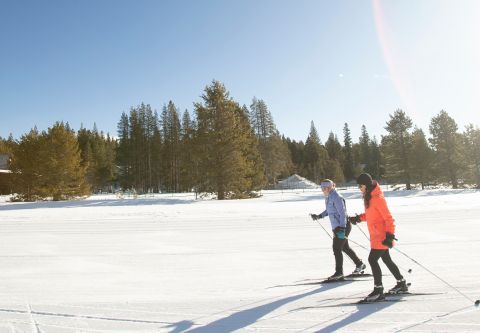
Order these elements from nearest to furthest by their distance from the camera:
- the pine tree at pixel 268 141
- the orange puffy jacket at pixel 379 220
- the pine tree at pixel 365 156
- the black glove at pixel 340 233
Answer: the orange puffy jacket at pixel 379 220 < the black glove at pixel 340 233 < the pine tree at pixel 268 141 < the pine tree at pixel 365 156

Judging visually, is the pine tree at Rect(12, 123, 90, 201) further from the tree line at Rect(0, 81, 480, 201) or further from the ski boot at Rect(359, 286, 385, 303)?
the ski boot at Rect(359, 286, 385, 303)

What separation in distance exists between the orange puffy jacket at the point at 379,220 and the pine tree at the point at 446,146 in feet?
150

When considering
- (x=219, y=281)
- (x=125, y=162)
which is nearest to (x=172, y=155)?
(x=125, y=162)

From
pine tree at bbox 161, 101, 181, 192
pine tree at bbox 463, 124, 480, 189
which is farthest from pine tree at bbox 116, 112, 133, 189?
pine tree at bbox 463, 124, 480, 189

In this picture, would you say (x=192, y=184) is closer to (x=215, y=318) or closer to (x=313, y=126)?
(x=215, y=318)

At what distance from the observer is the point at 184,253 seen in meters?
10.1

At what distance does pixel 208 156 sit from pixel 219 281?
81.2ft

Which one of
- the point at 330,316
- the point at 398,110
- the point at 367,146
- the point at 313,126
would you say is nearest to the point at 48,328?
the point at 330,316

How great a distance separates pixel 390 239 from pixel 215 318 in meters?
2.59

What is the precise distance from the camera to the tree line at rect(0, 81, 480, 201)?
31953 mm

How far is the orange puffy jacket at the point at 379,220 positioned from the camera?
17.9ft

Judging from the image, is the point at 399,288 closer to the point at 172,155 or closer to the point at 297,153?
the point at 172,155

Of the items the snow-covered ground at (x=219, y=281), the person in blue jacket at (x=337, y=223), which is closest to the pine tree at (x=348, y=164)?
the snow-covered ground at (x=219, y=281)

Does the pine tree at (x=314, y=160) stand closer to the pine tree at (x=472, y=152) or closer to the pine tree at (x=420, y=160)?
the pine tree at (x=420, y=160)
